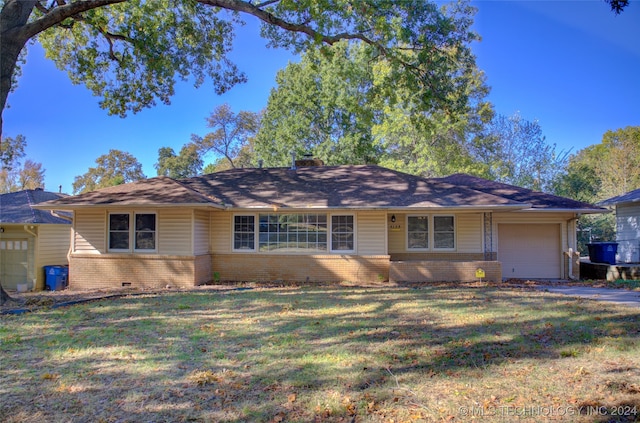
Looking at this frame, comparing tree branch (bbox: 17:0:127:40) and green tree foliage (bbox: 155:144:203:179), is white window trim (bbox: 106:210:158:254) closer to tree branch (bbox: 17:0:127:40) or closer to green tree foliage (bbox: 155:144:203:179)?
tree branch (bbox: 17:0:127:40)

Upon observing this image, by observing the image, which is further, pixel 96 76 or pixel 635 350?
pixel 96 76

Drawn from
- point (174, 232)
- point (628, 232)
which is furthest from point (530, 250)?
point (174, 232)

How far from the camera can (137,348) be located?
5.99m

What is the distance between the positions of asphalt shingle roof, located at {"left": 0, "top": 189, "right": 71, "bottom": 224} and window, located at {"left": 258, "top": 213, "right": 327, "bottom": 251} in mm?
8693

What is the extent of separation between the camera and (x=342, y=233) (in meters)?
14.3

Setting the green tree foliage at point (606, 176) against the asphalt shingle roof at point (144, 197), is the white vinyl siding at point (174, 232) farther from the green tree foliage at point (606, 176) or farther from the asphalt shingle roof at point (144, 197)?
the green tree foliage at point (606, 176)

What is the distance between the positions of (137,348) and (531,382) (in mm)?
5216

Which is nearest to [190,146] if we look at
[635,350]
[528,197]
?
[528,197]

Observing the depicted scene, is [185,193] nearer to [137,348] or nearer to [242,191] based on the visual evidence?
[242,191]

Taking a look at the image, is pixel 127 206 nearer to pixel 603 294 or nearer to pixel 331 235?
pixel 331 235

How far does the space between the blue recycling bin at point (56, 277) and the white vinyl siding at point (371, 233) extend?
10.8m

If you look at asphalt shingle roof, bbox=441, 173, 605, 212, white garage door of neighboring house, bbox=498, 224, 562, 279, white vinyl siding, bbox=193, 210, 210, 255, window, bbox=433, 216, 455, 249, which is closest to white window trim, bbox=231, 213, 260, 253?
white vinyl siding, bbox=193, 210, 210, 255

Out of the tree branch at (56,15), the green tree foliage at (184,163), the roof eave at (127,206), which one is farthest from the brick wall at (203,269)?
the green tree foliage at (184,163)

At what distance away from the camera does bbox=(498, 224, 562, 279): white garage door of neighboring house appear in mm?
15445
